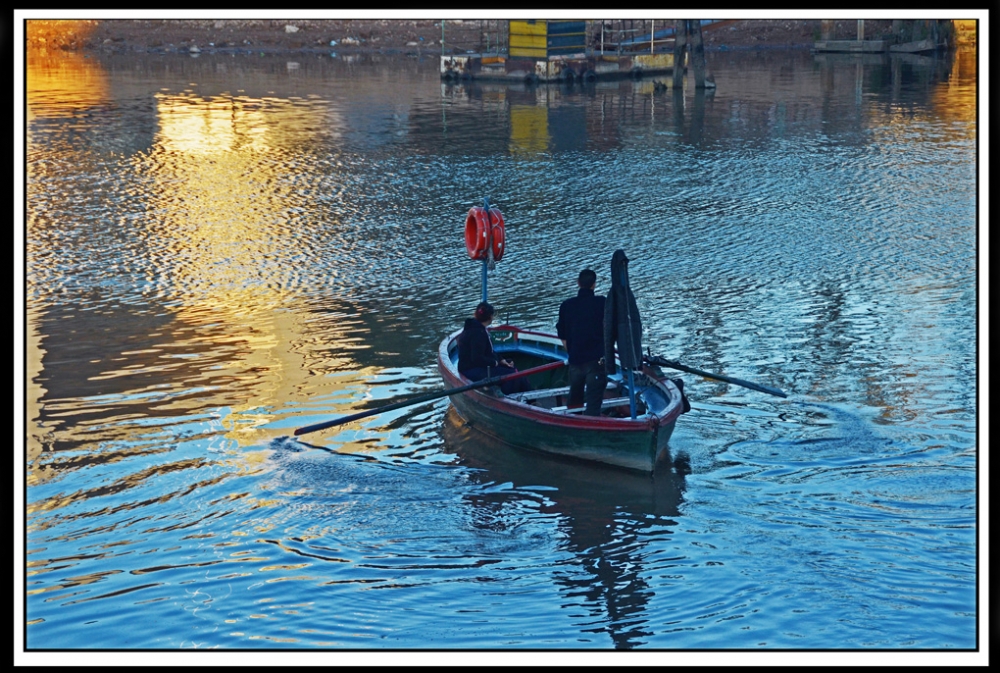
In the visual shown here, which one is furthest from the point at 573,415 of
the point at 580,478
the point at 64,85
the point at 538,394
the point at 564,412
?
the point at 64,85

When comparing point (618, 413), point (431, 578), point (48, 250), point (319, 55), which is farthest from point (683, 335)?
point (319, 55)

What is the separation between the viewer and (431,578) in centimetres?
957

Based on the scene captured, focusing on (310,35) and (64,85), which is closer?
(64,85)

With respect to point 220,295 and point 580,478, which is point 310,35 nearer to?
point 220,295

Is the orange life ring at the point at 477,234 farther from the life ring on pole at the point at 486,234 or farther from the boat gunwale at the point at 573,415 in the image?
the boat gunwale at the point at 573,415

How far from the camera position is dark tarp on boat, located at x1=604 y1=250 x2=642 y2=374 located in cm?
1119

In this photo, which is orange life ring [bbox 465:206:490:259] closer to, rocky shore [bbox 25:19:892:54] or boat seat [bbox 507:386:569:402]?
boat seat [bbox 507:386:569:402]

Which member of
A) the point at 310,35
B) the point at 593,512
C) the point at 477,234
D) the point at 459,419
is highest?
the point at 310,35

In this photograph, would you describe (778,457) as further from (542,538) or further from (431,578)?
(431,578)

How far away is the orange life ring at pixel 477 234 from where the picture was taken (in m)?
13.3

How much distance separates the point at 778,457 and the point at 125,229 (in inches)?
558

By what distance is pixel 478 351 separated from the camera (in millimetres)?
12531

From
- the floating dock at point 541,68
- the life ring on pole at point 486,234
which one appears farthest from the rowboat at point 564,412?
the floating dock at point 541,68

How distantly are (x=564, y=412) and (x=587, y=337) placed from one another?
30.5 inches
